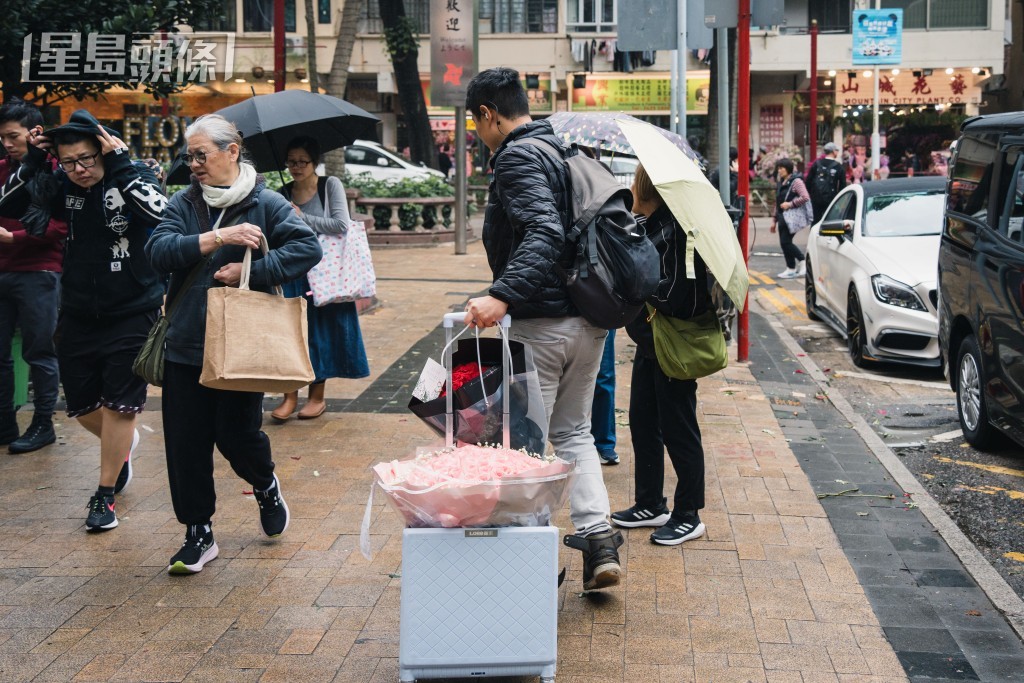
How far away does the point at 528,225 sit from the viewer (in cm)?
388

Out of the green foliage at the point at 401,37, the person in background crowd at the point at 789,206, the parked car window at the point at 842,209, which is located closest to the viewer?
the parked car window at the point at 842,209

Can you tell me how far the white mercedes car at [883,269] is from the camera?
952 centimetres

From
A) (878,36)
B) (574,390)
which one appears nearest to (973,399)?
(574,390)

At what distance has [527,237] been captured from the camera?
386cm

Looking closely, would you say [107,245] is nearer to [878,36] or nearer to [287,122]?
[287,122]

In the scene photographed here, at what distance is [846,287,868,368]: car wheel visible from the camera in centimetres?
1000

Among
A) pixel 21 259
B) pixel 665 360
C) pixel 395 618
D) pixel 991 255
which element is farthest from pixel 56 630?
pixel 991 255

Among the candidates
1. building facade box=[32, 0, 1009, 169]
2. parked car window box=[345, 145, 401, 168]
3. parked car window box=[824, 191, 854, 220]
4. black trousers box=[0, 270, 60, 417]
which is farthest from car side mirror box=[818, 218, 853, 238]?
building facade box=[32, 0, 1009, 169]

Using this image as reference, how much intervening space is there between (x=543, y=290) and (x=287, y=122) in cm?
349

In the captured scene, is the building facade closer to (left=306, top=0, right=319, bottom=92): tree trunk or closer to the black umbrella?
(left=306, top=0, right=319, bottom=92): tree trunk

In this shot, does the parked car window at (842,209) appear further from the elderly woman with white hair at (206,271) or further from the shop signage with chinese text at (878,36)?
the shop signage with chinese text at (878,36)

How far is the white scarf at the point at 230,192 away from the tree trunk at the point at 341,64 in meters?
11.4

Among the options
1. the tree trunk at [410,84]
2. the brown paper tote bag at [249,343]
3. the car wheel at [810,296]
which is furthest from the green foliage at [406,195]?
the brown paper tote bag at [249,343]

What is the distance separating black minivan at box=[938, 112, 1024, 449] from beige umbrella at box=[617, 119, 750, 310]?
235 cm
